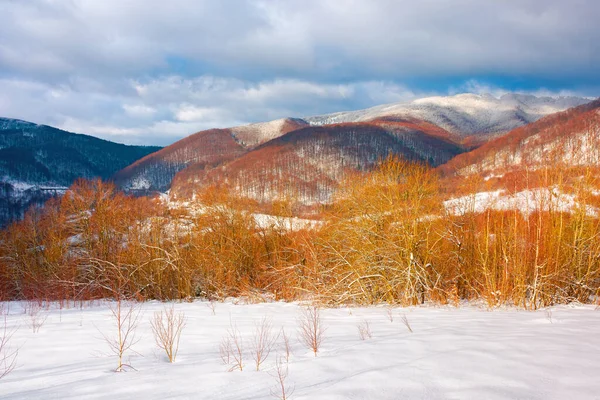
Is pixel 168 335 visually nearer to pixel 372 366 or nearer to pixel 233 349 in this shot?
pixel 233 349

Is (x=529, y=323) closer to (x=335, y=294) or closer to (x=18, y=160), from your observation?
(x=335, y=294)

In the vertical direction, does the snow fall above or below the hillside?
below

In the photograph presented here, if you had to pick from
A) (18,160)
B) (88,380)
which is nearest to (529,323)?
(88,380)

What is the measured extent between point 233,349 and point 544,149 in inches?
1038

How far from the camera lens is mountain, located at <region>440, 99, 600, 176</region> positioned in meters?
10.8

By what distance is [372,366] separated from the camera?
15.0 ft

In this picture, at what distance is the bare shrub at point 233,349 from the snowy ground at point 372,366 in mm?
149

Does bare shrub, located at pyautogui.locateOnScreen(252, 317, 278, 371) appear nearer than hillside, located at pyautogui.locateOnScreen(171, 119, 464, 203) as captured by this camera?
Yes

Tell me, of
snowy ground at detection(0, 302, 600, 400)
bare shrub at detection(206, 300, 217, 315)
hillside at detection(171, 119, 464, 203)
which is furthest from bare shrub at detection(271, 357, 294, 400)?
hillside at detection(171, 119, 464, 203)

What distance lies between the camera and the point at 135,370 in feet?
17.1

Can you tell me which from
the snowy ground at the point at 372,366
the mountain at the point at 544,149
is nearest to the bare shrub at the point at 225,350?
the snowy ground at the point at 372,366

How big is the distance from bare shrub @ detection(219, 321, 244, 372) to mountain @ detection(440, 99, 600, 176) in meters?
8.07

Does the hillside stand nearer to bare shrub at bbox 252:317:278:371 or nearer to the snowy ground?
bare shrub at bbox 252:317:278:371

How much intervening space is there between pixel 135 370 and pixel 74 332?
4.21m
